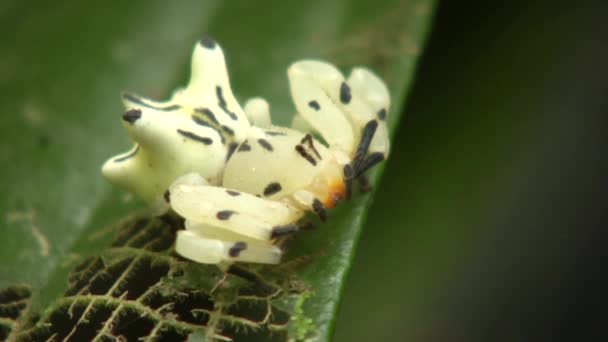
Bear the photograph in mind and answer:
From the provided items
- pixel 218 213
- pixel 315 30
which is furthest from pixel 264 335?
pixel 315 30

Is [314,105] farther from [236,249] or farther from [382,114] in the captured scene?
[236,249]

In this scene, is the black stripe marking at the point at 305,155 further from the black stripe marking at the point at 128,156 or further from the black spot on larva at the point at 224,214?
the black stripe marking at the point at 128,156

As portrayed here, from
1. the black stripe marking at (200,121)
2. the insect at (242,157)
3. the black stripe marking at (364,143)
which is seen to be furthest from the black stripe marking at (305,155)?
the black stripe marking at (200,121)

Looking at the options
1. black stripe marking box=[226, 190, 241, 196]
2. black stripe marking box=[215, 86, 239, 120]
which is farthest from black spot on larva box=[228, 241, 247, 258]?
black stripe marking box=[215, 86, 239, 120]

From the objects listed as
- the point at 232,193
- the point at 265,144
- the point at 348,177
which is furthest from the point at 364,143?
the point at 232,193

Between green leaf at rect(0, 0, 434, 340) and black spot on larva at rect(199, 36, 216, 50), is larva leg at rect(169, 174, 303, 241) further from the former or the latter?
black spot on larva at rect(199, 36, 216, 50)

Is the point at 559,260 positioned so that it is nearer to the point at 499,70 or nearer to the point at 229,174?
the point at 499,70
